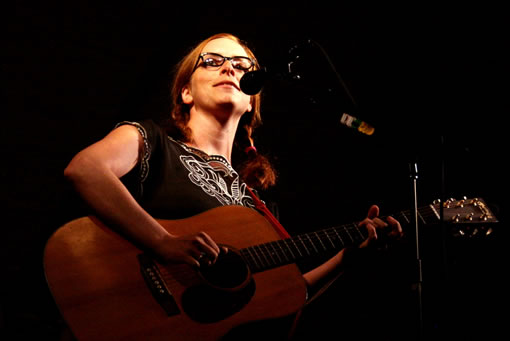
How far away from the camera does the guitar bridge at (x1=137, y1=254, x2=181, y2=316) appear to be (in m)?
1.50

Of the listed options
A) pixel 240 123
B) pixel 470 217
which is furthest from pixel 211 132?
pixel 470 217

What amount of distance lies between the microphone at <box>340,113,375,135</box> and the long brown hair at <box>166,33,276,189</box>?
920 millimetres

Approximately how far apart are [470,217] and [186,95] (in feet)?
5.18

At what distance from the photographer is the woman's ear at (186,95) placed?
2574mm

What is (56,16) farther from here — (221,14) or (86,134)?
(221,14)

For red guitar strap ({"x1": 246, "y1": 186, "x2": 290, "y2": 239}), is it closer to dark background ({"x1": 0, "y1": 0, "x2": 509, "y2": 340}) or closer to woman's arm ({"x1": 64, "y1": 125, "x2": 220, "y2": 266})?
dark background ({"x1": 0, "y1": 0, "x2": 509, "y2": 340})

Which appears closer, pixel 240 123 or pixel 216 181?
pixel 216 181

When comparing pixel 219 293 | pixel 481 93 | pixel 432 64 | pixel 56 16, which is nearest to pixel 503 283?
pixel 481 93

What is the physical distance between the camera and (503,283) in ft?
8.04

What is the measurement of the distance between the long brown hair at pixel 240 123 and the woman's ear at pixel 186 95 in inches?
0.9

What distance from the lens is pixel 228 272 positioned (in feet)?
5.46

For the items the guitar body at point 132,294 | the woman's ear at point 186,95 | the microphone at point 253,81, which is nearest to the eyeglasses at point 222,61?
the woman's ear at point 186,95

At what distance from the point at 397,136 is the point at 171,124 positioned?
1.22 metres

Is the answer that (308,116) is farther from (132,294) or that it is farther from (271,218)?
(132,294)
